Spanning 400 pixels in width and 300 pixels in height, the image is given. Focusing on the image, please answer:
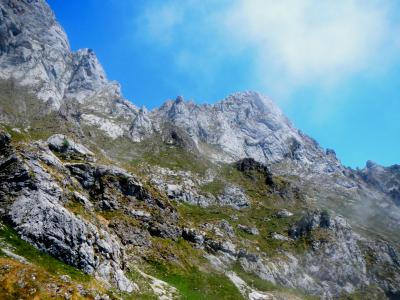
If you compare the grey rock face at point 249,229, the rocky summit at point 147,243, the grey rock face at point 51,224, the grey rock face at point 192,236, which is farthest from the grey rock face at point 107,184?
the grey rock face at point 249,229

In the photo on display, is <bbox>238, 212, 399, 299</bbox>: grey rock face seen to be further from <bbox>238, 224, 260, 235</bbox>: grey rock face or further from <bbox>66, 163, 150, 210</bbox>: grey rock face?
<bbox>66, 163, 150, 210</bbox>: grey rock face

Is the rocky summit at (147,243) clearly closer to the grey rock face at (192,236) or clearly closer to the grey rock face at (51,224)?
the grey rock face at (51,224)

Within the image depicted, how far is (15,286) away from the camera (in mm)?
50938

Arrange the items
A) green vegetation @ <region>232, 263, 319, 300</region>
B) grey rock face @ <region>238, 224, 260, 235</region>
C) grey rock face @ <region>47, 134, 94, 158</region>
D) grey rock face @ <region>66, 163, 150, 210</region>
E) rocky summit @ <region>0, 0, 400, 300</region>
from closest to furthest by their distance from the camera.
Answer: rocky summit @ <region>0, 0, 400, 300</region>
grey rock face @ <region>66, 163, 150, 210</region>
green vegetation @ <region>232, 263, 319, 300</region>
grey rock face @ <region>47, 134, 94, 158</region>
grey rock face @ <region>238, 224, 260, 235</region>

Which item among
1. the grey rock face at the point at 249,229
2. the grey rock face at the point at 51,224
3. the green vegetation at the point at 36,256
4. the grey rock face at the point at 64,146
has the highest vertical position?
the grey rock face at the point at 249,229

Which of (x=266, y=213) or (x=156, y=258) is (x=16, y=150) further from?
(x=266, y=213)

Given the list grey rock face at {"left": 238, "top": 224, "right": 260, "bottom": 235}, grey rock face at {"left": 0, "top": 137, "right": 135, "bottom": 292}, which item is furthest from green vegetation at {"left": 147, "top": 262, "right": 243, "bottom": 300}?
grey rock face at {"left": 238, "top": 224, "right": 260, "bottom": 235}

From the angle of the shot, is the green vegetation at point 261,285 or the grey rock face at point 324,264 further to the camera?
the grey rock face at point 324,264

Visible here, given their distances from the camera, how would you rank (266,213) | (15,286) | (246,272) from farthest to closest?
(266,213), (246,272), (15,286)

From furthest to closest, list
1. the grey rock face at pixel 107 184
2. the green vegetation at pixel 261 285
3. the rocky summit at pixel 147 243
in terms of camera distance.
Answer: the green vegetation at pixel 261 285 < the grey rock face at pixel 107 184 < the rocky summit at pixel 147 243

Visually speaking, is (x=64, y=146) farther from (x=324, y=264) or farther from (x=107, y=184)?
(x=324, y=264)

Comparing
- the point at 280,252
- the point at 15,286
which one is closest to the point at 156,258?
the point at 15,286

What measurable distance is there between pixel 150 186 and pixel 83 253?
2343 inches

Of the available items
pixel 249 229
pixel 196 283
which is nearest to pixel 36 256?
pixel 196 283
